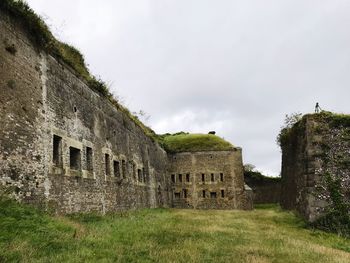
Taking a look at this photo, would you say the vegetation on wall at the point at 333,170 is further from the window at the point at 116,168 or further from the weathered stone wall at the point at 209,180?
the weathered stone wall at the point at 209,180

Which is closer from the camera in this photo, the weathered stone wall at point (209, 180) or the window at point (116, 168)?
the window at point (116, 168)

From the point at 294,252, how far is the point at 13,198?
260 inches

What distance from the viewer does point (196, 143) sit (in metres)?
35.8

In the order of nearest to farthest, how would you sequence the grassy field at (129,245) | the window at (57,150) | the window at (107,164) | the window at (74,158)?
the grassy field at (129,245) < the window at (57,150) < the window at (74,158) < the window at (107,164)

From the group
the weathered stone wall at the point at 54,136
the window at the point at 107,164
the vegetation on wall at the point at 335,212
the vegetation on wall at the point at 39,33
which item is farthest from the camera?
the window at the point at 107,164

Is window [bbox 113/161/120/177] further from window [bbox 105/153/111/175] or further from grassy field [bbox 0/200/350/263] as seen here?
grassy field [bbox 0/200/350/263]

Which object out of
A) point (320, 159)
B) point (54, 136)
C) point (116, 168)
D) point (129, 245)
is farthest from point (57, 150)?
point (320, 159)

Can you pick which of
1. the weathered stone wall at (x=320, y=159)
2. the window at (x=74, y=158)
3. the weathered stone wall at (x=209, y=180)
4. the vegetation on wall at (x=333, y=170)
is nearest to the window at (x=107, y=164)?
the window at (x=74, y=158)

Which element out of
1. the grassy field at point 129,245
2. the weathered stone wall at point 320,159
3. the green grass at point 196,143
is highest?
the green grass at point 196,143

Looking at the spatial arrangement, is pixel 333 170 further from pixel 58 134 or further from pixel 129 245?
pixel 58 134

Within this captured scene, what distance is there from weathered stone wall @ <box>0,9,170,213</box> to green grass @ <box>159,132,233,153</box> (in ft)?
53.4

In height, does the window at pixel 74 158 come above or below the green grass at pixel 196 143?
below

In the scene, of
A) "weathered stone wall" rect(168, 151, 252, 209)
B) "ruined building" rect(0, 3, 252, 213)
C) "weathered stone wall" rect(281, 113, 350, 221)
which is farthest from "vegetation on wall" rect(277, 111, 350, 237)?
"weathered stone wall" rect(168, 151, 252, 209)

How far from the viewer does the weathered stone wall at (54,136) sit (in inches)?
372
